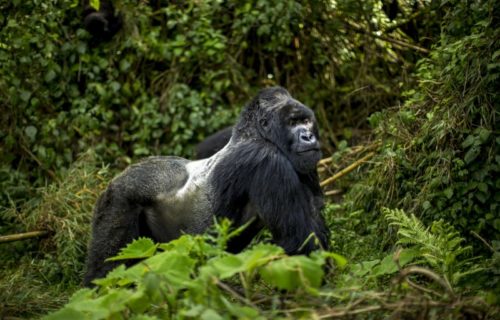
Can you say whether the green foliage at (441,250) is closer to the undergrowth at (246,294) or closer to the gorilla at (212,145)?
the undergrowth at (246,294)

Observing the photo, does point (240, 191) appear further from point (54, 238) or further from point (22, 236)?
point (22, 236)

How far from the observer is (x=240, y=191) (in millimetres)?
3973

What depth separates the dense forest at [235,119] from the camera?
2.74 meters

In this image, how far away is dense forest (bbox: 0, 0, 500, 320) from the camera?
2.74 meters

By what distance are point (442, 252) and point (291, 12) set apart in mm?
3500

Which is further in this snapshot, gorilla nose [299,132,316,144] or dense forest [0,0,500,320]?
gorilla nose [299,132,316,144]

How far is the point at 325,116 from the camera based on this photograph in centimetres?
684

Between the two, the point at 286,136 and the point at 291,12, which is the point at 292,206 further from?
the point at 291,12

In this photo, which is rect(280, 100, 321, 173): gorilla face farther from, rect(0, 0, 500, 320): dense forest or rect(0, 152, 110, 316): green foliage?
rect(0, 152, 110, 316): green foliage

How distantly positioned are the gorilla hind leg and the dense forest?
249 mm

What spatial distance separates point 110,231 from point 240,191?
859 millimetres

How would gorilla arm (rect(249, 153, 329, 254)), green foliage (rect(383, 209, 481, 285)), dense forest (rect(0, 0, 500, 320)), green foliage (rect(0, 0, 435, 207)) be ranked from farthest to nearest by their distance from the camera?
1. green foliage (rect(0, 0, 435, 207))
2. gorilla arm (rect(249, 153, 329, 254))
3. green foliage (rect(383, 209, 481, 285))
4. dense forest (rect(0, 0, 500, 320))

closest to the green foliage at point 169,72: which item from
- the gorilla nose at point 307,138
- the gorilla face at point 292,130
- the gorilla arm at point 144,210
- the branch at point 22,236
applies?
the branch at point 22,236

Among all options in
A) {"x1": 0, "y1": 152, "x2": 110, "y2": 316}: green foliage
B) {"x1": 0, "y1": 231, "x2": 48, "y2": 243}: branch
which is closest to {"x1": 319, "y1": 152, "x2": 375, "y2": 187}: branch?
{"x1": 0, "y1": 152, "x2": 110, "y2": 316}: green foliage
